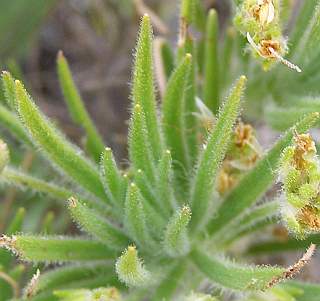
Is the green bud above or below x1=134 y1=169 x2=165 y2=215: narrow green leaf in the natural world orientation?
below

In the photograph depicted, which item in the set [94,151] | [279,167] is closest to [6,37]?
[94,151]

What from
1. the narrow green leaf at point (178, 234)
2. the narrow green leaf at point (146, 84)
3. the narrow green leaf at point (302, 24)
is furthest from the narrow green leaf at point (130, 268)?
the narrow green leaf at point (302, 24)

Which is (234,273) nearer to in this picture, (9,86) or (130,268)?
(130,268)

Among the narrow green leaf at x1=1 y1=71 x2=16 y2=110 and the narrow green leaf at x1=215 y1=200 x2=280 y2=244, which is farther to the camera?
the narrow green leaf at x1=215 y1=200 x2=280 y2=244

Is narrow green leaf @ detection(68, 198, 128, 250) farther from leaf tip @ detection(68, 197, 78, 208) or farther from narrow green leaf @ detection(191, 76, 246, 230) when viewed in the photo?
narrow green leaf @ detection(191, 76, 246, 230)

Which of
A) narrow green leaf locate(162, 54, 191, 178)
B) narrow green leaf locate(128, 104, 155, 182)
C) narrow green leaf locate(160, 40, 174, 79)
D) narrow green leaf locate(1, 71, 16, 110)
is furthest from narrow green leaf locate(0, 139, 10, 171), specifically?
narrow green leaf locate(160, 40, 174, 79)

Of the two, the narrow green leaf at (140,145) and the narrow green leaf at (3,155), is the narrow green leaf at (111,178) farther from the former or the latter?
the narrow green leaf at (3,155)

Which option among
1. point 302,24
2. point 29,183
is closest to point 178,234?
point 29,183

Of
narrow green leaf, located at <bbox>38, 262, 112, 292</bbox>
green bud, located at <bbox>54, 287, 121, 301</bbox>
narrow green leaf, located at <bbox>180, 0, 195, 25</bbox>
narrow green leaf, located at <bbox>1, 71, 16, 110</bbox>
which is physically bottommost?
narrow green leaf, located at <bbox>38, 262, 112, 292</bbox>
